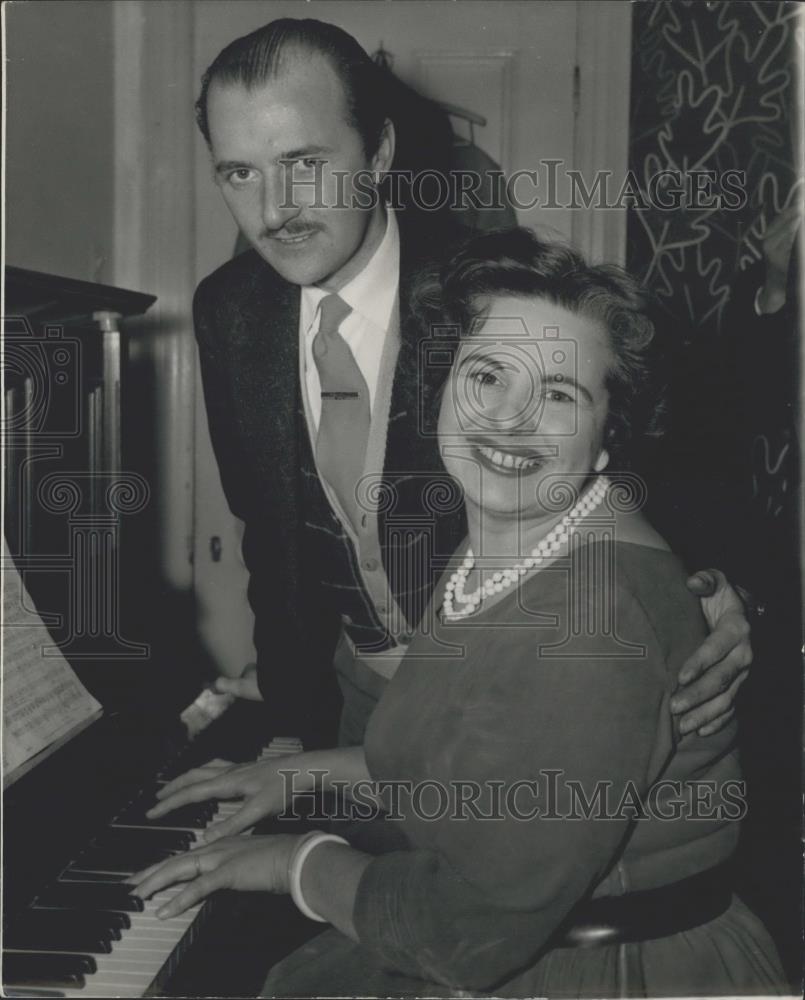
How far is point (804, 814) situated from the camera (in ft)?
4.00

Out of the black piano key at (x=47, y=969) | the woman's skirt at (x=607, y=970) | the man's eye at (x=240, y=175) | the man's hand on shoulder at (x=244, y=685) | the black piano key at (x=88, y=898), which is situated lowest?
the woman's skirt at (x=607, y=970)

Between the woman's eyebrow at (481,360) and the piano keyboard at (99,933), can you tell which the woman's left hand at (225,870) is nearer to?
the piano keyboard at (99,933)

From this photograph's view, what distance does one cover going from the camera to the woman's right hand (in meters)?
1.14

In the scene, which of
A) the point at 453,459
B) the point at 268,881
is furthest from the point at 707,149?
the point at 268,881

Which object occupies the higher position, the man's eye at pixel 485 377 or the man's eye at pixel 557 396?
the man's eye at pixel 485 377

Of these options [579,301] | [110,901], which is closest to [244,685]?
[110,901]

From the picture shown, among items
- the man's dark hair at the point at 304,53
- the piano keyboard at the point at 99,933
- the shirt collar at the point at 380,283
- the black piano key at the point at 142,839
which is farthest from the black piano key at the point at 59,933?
the man's dark hair at the point at 304,53

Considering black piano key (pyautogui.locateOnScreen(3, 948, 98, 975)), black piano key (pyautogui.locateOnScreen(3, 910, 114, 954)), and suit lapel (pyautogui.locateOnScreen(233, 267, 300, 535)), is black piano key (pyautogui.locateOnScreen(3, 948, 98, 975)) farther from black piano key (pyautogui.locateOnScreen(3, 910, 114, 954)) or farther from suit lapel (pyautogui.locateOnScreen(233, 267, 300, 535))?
suit lapel (pyautogui.locateOnScreen(233, 267, 300, 535))

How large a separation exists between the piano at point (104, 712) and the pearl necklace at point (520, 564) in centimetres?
38

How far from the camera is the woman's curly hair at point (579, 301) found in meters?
1.00

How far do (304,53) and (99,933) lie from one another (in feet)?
3.46

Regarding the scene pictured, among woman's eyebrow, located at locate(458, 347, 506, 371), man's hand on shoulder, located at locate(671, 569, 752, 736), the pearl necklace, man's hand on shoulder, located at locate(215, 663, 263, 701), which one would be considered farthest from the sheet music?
man's hand on shoulder, located at locate(671, 569, 752, 736)

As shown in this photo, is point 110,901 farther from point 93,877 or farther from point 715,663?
point 715,663

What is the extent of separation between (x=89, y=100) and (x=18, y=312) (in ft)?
1.15
